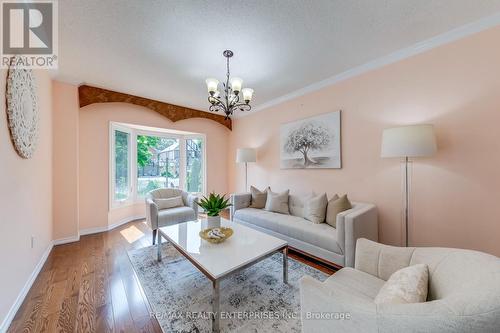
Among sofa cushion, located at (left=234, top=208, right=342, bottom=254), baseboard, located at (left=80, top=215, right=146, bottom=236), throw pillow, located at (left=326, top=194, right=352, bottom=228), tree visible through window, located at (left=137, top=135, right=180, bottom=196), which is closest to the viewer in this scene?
sofa cushion, located at (left=234, top=208, right=342, bottom=254)

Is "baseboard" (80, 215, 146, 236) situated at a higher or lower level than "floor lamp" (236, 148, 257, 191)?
lower

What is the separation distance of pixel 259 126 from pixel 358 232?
301 centimetres

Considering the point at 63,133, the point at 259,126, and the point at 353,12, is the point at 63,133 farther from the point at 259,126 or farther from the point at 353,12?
the point at 353,12

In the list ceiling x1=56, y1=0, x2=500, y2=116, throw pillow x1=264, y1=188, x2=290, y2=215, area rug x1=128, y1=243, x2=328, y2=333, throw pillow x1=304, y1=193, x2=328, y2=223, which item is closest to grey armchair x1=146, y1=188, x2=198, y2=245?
area rug x1=128, y1=243, x2=328, y2=333

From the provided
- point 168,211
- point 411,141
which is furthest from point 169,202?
point 411,141

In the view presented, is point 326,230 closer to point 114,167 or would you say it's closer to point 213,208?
point 213,208

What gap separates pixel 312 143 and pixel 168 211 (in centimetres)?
265

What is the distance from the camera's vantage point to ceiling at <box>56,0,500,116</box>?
5.65 ft

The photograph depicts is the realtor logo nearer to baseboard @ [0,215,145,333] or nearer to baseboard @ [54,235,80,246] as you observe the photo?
baseboard @ [0,215,145,333]

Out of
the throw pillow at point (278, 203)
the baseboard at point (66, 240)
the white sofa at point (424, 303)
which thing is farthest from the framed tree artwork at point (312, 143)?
the baseboard at point (66, 240)

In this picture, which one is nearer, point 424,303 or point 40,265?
point 424,303

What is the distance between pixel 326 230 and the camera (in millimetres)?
2402

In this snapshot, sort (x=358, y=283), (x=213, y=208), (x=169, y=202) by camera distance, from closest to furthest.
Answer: (x=358, y=283) < (x=213, y=208) < (x=169, y=202)

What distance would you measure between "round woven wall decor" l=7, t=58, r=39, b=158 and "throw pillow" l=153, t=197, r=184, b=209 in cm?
166
